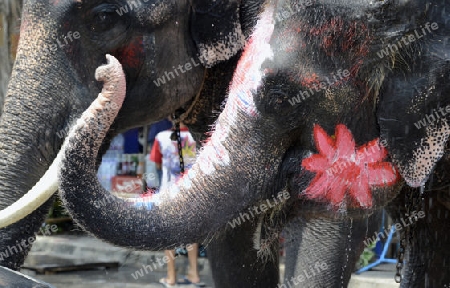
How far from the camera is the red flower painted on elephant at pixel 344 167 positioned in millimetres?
2270

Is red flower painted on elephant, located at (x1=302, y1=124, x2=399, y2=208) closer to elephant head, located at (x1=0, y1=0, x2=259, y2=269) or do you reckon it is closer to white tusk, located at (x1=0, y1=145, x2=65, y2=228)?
white tusk, located at (x1=0, y1=145, x2=65, y2=228)

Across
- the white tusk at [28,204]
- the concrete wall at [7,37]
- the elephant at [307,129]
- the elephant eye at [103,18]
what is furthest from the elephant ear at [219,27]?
the concrete wall at [7,37]

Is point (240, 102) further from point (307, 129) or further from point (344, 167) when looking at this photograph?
point (344, 167)

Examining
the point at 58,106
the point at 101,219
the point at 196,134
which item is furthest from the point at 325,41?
the point at 196,134

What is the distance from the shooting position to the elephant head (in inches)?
133

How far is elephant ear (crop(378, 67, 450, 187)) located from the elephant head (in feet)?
4.93

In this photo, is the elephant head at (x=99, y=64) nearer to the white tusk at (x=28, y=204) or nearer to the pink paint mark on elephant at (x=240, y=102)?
the white tusk at (x=28, y=204)

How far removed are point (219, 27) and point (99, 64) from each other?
1.63 ft

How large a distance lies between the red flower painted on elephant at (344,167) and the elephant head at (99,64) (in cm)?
135

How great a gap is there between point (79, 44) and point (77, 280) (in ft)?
12.2

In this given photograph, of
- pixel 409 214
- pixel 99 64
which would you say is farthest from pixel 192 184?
pixel 99 64

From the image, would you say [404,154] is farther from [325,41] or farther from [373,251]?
[373,251]

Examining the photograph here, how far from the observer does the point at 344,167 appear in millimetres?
2299

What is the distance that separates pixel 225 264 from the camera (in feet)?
13.5
